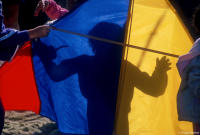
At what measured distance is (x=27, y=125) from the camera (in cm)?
311

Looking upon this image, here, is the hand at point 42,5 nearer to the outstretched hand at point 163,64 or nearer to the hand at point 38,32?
the hand at point 38,32

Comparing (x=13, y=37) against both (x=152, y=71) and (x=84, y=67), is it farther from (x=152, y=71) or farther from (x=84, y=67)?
(x=152, y=71)

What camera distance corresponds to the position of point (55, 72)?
2.46 meters

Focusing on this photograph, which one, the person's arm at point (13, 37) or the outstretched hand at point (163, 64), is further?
the outstretched hand at point (163, 64)

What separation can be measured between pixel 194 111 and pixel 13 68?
1.67 m

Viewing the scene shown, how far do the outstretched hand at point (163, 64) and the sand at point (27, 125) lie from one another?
131 cm

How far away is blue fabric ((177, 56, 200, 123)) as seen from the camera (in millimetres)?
1638

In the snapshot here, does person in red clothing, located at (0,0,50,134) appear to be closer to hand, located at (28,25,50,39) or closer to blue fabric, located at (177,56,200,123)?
hand, located at (28,25,50,39)

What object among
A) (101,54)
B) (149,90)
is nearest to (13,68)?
(101,54)

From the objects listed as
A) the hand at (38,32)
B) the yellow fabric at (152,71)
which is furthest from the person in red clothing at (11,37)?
the yellow fabric at (152,71)

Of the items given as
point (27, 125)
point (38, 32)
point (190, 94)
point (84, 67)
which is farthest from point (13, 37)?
point (27, 125)

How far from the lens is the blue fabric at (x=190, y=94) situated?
5.37 feet

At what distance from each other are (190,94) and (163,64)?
541 mm

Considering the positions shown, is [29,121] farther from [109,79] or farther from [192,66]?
[192,66]
